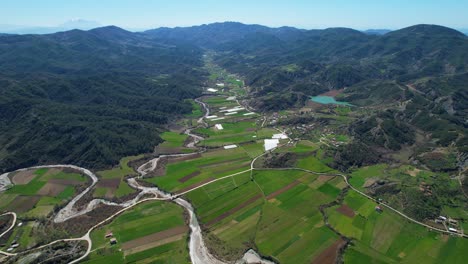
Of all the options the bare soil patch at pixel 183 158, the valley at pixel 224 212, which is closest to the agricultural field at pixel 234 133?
the valley at pixel 224 212

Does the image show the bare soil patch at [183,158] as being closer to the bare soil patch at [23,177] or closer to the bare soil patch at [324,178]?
the bare soil patch at [324,178]

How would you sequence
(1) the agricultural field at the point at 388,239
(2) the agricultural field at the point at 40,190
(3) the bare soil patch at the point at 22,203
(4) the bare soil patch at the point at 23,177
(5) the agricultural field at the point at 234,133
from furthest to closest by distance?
1. (5) the agricultural field at the point at 234,133
2. (4) the bare soil patch at the point at 23,177
3. (2) the agricultural field at the point at 40,190
4. (3) the bare soil patch at the point at 22,203
5. (1) the agricultural field at the point at 388,239

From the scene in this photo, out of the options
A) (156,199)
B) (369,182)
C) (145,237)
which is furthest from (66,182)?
(369,182)

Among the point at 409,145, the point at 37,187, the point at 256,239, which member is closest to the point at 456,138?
the point at 409,145

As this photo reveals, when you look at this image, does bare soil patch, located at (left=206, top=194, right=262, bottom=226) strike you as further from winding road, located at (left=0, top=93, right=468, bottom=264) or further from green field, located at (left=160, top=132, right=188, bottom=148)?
green field, located at (left=160, top=132, right=188, bottom=148)

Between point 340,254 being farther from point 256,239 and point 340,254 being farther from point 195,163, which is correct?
point 195,163

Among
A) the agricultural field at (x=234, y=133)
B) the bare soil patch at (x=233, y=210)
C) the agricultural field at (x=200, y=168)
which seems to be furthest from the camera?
the agricultural field at (x=234, y=133)
